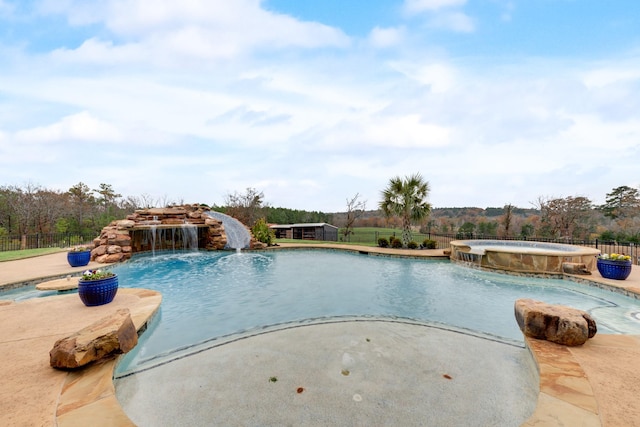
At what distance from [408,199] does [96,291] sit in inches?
526

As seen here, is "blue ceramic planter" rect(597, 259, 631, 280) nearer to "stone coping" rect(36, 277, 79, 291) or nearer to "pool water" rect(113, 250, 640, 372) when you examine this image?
"pool water" rect(113, 250, 640, 372)

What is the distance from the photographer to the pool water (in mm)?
5008

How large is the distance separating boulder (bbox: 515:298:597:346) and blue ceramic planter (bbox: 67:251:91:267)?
12.3 meters

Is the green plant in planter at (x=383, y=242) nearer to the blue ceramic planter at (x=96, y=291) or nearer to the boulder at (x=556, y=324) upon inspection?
the boulder at (x=556, y=324)

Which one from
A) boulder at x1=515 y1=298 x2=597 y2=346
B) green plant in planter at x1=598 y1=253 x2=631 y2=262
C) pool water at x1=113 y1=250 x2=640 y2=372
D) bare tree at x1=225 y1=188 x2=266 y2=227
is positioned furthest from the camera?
bare tree at x1=225 y1=188 x2=266 y2=227

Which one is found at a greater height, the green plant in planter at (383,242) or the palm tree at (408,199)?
the palm tree at (408,199)

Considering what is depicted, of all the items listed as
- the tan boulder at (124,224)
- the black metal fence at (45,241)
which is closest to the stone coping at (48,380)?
the tan boulder at (124,224)

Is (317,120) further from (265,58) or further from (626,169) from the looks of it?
(626,169)

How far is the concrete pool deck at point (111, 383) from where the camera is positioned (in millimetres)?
2176

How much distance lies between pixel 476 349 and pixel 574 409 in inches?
63.6

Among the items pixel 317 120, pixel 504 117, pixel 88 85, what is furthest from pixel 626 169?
pixel 88 85

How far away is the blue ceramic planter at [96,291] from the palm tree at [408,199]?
12861 millimetres


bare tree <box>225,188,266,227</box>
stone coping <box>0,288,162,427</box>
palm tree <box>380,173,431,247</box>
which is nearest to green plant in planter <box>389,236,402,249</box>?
palm tree <box>380,173,431,247</box>

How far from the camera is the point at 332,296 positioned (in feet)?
23.0
